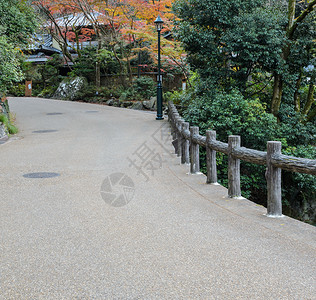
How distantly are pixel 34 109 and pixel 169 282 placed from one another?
23725 millimetres

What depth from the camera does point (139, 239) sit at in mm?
5023

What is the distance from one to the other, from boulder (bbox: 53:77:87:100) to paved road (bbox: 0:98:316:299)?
81.6 ft

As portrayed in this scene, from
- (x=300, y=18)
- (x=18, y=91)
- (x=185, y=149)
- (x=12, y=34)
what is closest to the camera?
(x=185, y=149)

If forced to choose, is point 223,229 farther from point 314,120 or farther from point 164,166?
point 314,120

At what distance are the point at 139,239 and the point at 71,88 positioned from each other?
103 feet

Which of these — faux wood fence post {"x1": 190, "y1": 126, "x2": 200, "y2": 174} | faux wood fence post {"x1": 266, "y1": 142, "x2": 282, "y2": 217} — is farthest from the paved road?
faux wood fence post {"x1": 190, "y1": 126, "x2": 200, "y2": 174}

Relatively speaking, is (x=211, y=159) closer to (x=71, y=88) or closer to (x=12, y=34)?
(x=12, y=34)

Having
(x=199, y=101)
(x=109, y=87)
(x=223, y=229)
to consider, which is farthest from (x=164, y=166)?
(x=109, y=87)

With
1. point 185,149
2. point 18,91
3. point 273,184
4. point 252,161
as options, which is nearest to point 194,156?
point 185,149

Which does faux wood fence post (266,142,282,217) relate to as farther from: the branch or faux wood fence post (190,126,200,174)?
the branch

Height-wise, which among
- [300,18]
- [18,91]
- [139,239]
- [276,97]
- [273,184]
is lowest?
[139,239]

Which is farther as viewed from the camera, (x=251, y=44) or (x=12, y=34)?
(x=12, y=34)

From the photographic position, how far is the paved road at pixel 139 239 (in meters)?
3.77

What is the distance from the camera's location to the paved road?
3.77 m
